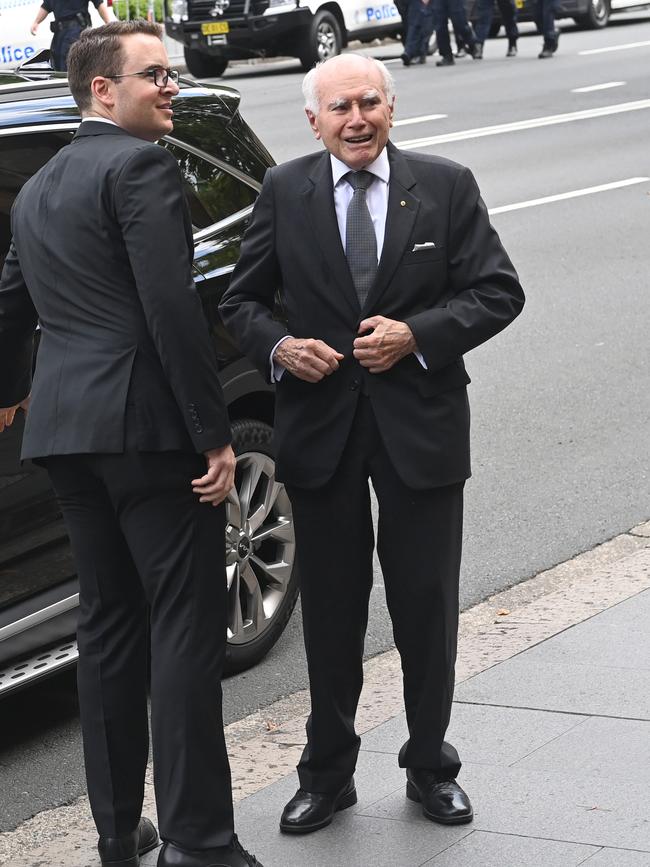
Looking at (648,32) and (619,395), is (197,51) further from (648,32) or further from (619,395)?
(619,395)

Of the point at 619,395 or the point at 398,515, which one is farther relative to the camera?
the point at 619,395

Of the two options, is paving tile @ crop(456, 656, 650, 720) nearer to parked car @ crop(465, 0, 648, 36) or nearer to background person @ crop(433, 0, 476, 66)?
background person @ crop(433, 0, 476, 66)

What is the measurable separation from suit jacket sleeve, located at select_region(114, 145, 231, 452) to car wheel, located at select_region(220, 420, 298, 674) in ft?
4.96

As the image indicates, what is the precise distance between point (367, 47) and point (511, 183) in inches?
594

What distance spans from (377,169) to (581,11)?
987 inches

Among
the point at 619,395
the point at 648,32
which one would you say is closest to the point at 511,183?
the point at 619,395

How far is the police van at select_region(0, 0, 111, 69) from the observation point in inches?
749

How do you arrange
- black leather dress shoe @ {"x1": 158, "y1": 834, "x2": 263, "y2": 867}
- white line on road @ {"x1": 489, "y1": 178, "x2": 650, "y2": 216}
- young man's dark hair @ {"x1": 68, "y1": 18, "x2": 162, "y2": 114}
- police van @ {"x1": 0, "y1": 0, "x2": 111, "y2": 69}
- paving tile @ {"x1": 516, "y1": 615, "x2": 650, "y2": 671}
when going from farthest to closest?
police van @ {"x1": 0, "y1": 0, "x2": 111, "y2": 69}, white line on road @ {"x1": 489, "y1": 178, "x2": 650, "y2": 216}, paving tile @ {"x1": 516, "y1": 615, "x2": 650, "y2": 671}, black leather dress shoe @ {"x1": 158, "y1": 834, "x2": 263, "y2": 867}, young man's dark hair @ {"x1": 68, "y1": 18, "x2": 162, "y2": 114}

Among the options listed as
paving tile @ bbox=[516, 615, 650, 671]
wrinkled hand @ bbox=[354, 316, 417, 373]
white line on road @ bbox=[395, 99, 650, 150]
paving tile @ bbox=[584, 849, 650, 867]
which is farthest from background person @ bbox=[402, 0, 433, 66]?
paving tile @ bbox=[584, 849, 650, 867]

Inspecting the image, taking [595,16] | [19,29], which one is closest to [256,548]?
[19,29]

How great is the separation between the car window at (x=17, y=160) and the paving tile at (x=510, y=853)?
6.73 ft

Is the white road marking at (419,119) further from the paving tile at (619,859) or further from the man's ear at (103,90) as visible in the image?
the paving tile at (619,859)

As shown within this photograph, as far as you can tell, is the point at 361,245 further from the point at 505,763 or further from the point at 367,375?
the point at 505,763

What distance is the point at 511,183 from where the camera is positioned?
13.8 m
